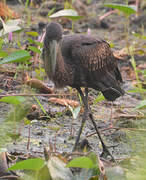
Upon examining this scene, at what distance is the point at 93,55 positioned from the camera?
4.64 meters

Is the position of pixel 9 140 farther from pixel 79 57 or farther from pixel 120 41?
pixel 120 41

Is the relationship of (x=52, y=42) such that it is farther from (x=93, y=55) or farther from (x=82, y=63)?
(x=93, y=55)

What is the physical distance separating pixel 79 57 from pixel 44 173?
1.52 m

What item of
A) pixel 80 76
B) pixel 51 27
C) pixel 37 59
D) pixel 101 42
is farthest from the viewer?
pixel 37 59

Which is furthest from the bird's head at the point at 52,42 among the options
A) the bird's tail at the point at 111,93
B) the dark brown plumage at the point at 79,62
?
the bird's tail at the point at 111,93

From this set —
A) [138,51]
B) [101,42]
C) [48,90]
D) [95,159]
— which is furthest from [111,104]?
[95,159]

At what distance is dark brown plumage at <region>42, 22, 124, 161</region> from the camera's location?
166 inches

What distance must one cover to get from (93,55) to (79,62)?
258mm

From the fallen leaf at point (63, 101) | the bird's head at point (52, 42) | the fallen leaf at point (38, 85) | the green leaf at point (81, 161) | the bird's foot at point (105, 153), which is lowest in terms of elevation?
the bird's foot at point (105, 153)

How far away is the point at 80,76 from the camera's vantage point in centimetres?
446

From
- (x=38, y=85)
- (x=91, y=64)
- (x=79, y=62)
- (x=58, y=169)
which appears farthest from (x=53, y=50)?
(x=38, y=85)

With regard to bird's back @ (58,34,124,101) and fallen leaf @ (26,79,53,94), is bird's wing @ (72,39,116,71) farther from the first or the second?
fallen leaf @ (26,79,53,94)

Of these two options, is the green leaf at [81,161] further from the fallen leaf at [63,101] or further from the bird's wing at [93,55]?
the fallen leaf at [63,101]

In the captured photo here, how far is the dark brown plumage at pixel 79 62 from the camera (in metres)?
4.22
